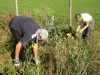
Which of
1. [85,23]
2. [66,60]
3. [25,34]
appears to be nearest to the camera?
[66,60]

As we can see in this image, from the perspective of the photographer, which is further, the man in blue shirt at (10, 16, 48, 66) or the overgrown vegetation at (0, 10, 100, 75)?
the man in blue shirt at (10, 16, 48, 66)

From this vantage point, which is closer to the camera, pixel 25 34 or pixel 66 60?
pixel 66 60

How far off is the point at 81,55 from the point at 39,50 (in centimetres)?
158

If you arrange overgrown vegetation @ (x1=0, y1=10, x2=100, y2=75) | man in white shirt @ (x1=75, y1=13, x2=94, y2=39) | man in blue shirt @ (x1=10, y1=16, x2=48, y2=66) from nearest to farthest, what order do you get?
overgrown vegetation @ (x1=0, y1=10, x2=100, y2=75), man in blue shirt @ (x1=10, y1=16, x2=48, y2=66), man in white shirt @ (x1=75, y1=13, x2=94, y2=39)

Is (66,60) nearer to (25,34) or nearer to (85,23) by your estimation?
(25,34)

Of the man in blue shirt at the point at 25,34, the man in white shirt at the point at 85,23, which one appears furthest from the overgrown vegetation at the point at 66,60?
the man in white shirt at the point at 85,23

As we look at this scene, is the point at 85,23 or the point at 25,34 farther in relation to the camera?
the point at 85,23

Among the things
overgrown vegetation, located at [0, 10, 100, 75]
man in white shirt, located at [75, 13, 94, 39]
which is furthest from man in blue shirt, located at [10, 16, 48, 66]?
man in white shirt, located at [75, 13, 94, 39]

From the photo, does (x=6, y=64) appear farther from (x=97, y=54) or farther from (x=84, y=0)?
(x=84, y=0)

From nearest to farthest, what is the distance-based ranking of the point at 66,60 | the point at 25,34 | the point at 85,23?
1. the point at 66,60
2. the point at 25,34
3. the point at 85,23

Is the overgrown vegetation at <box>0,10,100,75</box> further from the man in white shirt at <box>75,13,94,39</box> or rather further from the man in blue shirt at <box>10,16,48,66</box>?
the man in white shirt at <box>75,13,94,39</box>

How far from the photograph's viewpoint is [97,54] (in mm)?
3691

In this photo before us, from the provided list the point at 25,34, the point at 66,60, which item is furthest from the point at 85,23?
the point at 66,60

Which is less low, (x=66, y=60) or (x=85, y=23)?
(x=85, y=23)
